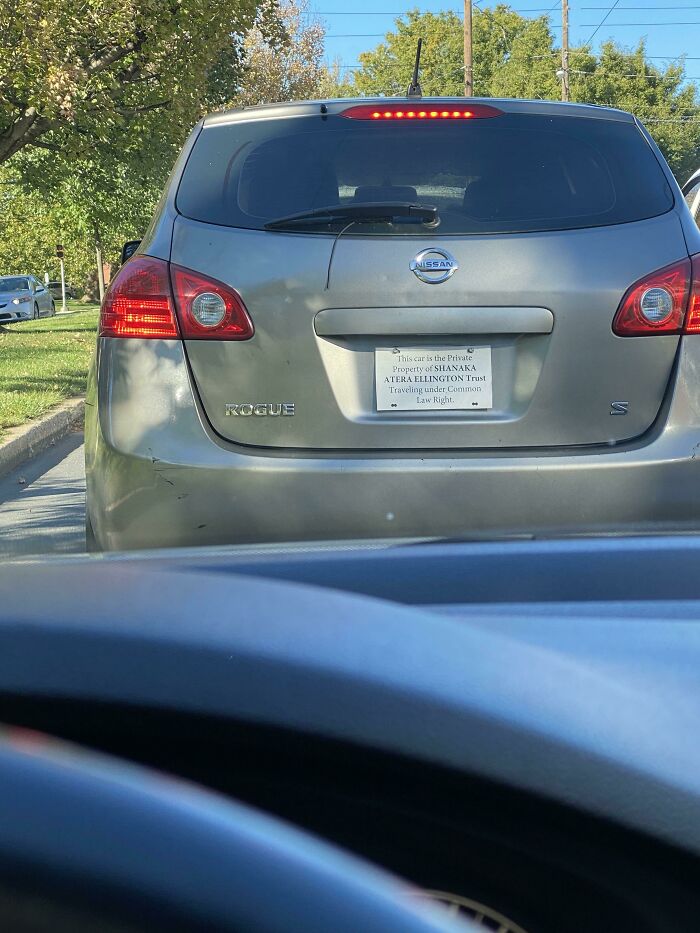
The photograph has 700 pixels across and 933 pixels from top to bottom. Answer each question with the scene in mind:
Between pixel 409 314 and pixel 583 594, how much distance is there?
1847 mm

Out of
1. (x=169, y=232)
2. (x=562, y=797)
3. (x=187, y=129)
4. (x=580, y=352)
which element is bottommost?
(x=562, y=797)

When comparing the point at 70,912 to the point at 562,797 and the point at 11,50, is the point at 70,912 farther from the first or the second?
the point at 11,50

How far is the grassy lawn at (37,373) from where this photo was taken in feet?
33.8

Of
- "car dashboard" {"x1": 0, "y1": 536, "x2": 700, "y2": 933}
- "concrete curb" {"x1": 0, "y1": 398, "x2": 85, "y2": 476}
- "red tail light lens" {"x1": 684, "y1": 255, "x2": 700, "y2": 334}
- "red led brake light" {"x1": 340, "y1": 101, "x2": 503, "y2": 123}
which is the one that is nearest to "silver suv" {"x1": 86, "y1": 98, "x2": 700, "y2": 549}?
"red tail light lens" {"x1": 684, "y1": 255, "x2": 700, "y2": 334}

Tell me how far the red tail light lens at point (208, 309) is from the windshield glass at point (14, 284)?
3744 centimetres

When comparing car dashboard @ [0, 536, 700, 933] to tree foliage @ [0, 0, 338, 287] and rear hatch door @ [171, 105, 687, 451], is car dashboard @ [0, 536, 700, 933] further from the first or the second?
tree foliage @ [0, 0, 338, 287]

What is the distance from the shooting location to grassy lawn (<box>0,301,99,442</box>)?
10289mm

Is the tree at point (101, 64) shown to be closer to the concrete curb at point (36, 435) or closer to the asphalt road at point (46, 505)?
the concrete curb at point (36, 435)

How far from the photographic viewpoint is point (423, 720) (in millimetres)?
1047

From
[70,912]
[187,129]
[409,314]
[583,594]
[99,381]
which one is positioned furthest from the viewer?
[187,129]

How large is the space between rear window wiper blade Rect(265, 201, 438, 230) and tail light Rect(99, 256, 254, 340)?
263 millimetres

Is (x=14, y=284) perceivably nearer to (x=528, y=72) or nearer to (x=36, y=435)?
(x=36, y=435)

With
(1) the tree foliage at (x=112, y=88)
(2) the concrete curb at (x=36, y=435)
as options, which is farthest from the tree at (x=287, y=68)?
(2) the concrete curb at (x=36, y=435)

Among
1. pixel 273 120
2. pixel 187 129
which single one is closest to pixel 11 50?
pixel 187 129
